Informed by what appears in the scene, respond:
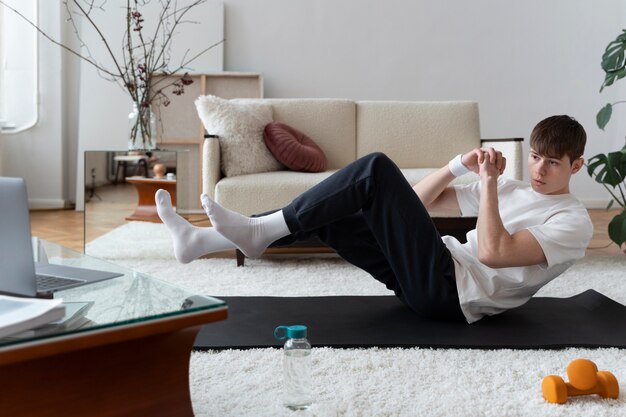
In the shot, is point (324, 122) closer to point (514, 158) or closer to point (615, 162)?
point (514, 158)

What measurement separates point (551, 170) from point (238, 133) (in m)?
2.16

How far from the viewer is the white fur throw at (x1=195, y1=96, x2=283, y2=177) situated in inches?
159

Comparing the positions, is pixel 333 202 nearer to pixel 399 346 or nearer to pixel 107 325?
pixel 399 346

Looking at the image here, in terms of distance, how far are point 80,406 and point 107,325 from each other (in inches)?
6.9

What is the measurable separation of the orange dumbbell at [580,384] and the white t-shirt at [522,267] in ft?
1.47

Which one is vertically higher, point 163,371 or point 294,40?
point 294,40


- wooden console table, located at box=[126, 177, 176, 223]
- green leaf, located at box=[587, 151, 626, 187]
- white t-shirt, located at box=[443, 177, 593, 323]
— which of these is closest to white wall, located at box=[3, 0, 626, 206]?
green leaf, located at box=[587, 151, 626, 187]

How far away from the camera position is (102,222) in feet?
13.1

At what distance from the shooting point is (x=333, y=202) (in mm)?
2240

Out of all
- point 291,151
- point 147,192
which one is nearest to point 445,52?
point 291,151

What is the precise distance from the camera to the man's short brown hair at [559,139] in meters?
2.25

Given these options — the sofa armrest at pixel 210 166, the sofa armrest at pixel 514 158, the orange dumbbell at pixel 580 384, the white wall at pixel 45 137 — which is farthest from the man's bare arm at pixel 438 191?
the white wall at pixel 45 137

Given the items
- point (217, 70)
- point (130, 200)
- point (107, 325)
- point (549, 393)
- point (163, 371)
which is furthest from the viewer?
point (217, 70)

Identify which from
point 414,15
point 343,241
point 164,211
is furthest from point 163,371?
point 414,15
